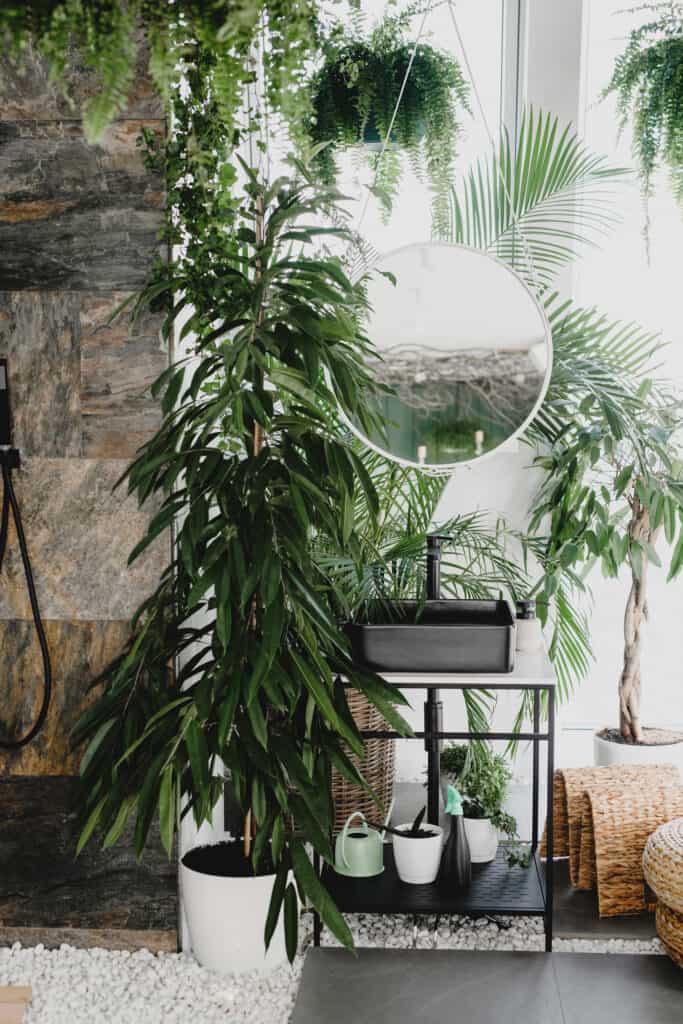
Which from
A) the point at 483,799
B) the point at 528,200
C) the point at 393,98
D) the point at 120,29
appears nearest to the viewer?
the point at 120,29

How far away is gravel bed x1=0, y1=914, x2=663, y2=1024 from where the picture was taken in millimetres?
2109

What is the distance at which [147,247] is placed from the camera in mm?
2283

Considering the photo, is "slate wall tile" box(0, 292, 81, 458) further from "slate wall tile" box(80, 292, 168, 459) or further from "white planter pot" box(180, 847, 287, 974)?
"white planter pot" box(180, 847, 287, 974)

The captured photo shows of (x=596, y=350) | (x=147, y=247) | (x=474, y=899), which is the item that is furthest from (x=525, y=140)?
(x=474, y=899)

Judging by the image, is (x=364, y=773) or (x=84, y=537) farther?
(x=364, y=773)

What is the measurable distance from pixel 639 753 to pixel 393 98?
6.32 feet

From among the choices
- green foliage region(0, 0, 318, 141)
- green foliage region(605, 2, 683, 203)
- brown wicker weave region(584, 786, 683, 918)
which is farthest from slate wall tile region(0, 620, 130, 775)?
green foliage region(605, 2, 683, 203)

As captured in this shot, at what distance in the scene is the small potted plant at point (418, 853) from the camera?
7.59 feet

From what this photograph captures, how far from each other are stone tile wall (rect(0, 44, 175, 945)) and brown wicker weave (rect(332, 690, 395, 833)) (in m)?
0.54

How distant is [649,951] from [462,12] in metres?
2.72

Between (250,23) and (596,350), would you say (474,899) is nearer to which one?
(596,350)

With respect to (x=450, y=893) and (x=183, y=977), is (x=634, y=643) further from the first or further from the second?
(x=183, y=977)

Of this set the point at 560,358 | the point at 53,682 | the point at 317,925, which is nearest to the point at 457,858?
the point at 317,925

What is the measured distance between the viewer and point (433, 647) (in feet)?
7.23
